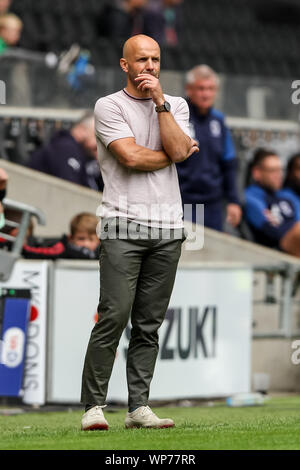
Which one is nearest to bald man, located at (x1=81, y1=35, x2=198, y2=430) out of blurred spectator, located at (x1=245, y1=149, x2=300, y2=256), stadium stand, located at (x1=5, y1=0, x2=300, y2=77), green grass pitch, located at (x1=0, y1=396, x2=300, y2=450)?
green grass pitch, located at (x1=0, y1=396, x2=300, y2=450)

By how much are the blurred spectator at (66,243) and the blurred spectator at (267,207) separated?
3229 millimetres

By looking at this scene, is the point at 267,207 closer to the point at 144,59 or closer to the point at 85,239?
the point at 85,239

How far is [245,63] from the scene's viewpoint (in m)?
17.9

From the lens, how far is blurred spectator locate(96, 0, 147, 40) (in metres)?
16.1

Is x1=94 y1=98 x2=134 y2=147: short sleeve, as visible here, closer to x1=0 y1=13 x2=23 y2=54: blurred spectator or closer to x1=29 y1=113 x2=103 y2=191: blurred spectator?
x1=29 y1=113 x2=103 y2=191: blurred spectator

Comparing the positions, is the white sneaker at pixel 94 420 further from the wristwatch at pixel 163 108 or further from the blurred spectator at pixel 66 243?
the blurred spectator at pixel 66 243

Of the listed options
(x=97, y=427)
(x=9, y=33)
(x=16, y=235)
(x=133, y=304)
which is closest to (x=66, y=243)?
(x=16, y=235)

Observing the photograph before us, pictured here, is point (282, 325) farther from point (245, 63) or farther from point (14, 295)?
point (245, 63)

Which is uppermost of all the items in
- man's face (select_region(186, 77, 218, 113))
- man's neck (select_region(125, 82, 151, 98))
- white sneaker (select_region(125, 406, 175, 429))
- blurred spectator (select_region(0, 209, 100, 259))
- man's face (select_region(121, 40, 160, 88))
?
man's face (select_region(186, 77, 218, 113))

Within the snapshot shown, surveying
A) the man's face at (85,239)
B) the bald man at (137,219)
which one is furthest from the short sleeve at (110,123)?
the man's face at (85,239)

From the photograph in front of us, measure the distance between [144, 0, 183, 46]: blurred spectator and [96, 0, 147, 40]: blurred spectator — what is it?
4.5 inches

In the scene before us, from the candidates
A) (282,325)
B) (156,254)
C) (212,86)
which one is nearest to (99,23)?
(212,86)

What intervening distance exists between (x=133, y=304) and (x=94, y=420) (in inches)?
26.1

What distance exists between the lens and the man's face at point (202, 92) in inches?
465
